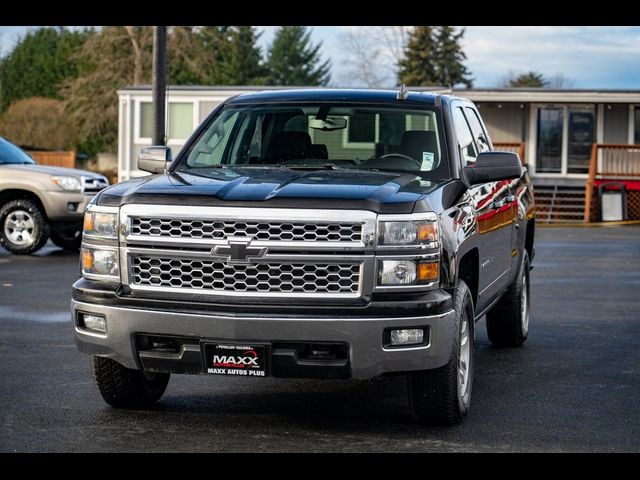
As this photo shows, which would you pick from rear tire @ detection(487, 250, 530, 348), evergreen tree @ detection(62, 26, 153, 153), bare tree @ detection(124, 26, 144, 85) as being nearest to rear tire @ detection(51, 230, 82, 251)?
rear tire @ detection(487, 250, 530, 348)

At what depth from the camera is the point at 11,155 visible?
19531 mm

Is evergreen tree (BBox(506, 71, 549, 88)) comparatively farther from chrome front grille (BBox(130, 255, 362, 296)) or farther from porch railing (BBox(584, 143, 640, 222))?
chrome front grille (BBox(130, 255, 362, 296))

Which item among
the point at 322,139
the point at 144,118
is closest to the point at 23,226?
the point at 322,139

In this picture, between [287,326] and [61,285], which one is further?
[61,285]

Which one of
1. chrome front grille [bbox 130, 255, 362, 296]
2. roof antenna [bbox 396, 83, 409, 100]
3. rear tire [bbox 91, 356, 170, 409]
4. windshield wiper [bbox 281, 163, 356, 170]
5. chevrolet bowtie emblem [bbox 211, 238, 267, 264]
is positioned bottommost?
rear tire [bbox 91, 356, 170, 409]

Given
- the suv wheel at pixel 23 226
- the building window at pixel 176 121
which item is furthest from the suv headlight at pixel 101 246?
the building window at pixel 176 121

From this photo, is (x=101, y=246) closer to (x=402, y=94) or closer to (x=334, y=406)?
(x=334, y=406)

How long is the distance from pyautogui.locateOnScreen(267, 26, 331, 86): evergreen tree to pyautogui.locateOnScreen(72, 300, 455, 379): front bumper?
287 ft

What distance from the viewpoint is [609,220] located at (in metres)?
32.8

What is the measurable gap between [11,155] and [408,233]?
47.2 feet

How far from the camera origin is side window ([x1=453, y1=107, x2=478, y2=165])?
808 centimetres

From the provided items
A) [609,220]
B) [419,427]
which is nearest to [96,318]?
[419,427]

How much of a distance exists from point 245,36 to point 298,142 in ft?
259

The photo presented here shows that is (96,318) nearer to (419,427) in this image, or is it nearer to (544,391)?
(419,427)
